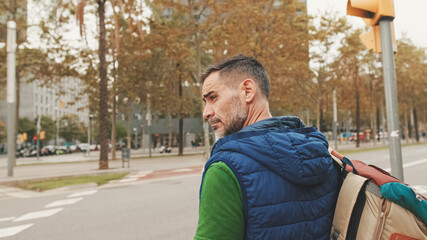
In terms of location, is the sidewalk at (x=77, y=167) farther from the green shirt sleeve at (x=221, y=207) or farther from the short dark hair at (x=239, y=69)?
the green shirt sleeve at (x=221, y=207)

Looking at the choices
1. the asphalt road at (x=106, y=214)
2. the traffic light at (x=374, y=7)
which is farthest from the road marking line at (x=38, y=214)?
the traffic light at (x=374, y=7)

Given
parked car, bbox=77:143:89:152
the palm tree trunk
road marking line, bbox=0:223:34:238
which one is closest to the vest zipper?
road marking line, bbox=0:223:34:238

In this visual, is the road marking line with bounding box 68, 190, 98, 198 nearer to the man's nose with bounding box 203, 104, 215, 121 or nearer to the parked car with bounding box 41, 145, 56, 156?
the man's nose with bounding box 203, 104, 215, 121

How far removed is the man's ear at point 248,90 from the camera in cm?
151

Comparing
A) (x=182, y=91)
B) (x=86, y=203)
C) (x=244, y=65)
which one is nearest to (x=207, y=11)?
(x=182, y=91)

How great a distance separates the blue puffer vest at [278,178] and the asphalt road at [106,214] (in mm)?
3997

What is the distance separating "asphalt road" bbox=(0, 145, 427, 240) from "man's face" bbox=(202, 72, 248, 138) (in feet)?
12.6

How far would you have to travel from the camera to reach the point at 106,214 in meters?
6.62

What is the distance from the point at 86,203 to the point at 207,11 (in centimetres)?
1551

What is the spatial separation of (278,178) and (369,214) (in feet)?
1.29

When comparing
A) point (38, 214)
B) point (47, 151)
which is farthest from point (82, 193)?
point (47, 151)

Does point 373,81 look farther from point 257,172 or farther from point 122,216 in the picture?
point 257,172

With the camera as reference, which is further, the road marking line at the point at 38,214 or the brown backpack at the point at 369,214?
the road marking line at the point at 38,214

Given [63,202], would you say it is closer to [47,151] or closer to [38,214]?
[38,214]
